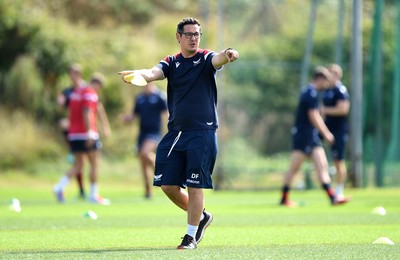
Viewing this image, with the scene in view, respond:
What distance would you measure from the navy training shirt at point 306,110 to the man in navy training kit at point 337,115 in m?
1.54

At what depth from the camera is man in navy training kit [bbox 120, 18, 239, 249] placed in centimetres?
911

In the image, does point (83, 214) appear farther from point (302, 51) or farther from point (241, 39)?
point (302, 51)

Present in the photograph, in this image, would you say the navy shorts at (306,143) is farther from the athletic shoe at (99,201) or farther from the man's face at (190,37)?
the man's face at (190,37)

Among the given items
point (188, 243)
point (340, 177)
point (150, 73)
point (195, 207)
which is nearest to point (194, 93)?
point (150, 73)

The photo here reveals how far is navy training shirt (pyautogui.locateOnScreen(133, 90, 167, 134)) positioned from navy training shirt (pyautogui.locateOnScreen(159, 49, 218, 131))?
10.5 metres

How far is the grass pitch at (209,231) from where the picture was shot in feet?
27.7

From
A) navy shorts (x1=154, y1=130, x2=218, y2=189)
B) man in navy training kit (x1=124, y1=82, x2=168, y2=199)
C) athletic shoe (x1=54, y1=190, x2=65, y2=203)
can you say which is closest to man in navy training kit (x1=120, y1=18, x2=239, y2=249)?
navy shorts (x1=154, y1=130, x2=218, y2=189)

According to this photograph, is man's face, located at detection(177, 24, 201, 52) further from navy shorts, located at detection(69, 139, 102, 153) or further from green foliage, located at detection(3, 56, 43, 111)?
green foliage, located at detection(3, 56, 43, 111)

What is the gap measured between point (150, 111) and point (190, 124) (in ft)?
35.0

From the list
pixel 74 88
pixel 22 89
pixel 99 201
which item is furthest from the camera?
pixel 22 89

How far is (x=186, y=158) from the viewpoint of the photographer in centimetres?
927

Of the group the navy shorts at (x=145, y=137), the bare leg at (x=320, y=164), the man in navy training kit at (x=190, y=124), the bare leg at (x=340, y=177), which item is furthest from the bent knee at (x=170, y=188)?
the navy shorts at (x=145, y=137)

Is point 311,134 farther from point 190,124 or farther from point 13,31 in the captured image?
point 13,31

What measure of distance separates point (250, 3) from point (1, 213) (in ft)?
42.9
